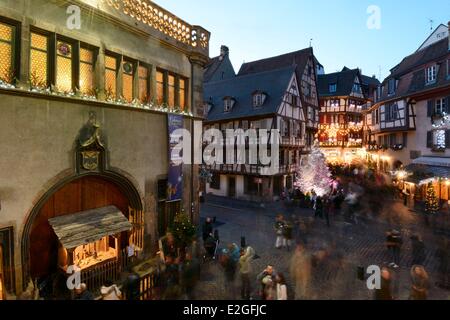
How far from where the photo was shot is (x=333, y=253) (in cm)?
1227

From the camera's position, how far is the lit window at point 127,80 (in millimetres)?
10446

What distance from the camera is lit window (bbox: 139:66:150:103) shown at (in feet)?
36.0

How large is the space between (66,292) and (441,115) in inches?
790

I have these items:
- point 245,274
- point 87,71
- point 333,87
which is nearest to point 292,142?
point 245,274

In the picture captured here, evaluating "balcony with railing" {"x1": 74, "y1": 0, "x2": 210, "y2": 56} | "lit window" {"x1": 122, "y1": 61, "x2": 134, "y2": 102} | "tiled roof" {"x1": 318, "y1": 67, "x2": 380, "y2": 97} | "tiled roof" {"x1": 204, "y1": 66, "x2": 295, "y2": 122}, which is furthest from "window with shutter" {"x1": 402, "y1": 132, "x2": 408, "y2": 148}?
"lit window" {"x1": 122, "y1": 61, "x2": 134, "y2": 102}

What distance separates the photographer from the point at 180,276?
350 inches

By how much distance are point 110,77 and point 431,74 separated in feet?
79.8

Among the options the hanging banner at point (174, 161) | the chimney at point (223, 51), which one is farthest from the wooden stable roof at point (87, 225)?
the chimney at point (223, 51)

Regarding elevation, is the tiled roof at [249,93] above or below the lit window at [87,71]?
above

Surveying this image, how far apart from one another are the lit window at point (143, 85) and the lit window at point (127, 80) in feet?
1.25

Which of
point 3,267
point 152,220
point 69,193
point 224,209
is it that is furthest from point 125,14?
point 224,209

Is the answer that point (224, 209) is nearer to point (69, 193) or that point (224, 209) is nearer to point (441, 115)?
point (69, 193)

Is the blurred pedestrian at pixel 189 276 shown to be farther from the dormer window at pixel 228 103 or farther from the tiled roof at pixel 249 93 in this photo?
the dormer window at pixel 228 103

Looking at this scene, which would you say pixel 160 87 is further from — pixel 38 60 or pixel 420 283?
pixel 420 283
